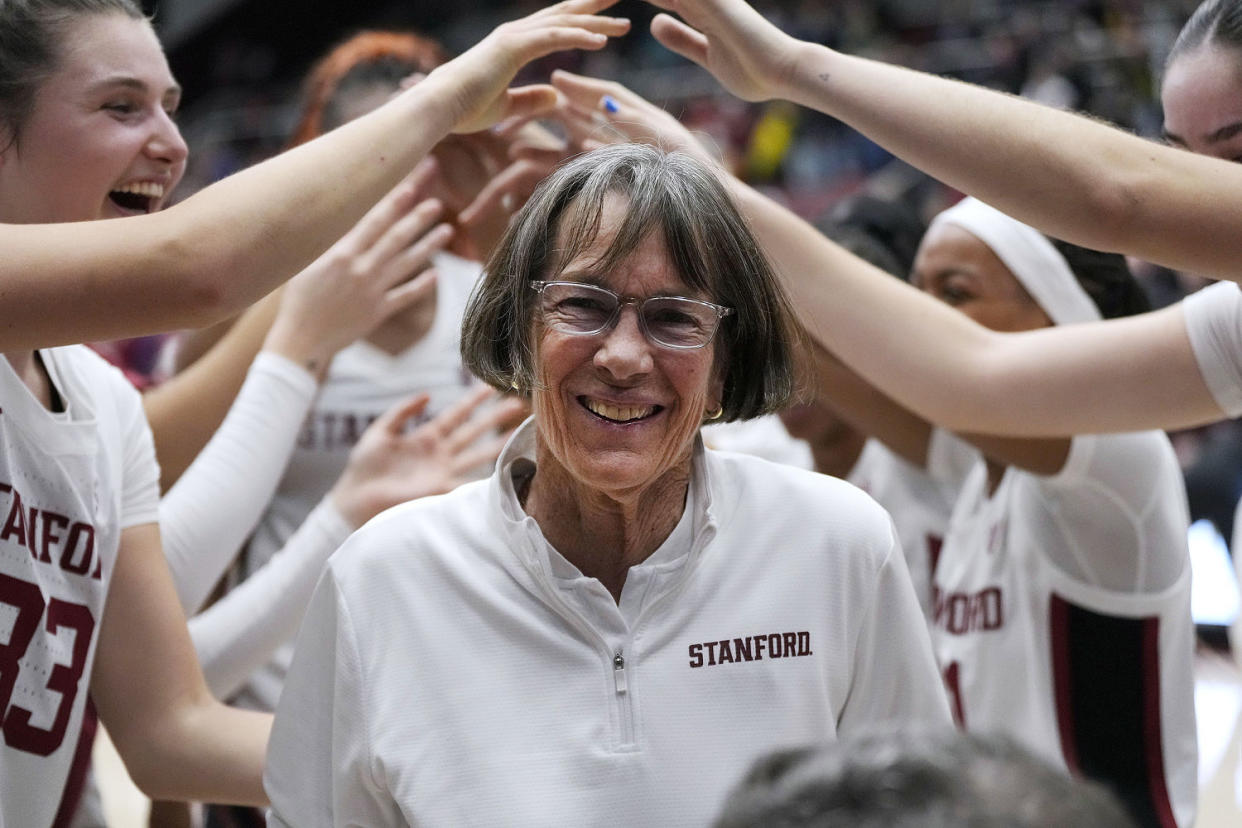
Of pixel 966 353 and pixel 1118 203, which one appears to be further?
pixel 966 353

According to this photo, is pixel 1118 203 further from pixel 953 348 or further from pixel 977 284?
pixel 977 284

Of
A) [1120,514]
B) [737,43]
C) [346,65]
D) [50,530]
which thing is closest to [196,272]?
[50,530]

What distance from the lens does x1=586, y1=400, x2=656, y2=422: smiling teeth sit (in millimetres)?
1758

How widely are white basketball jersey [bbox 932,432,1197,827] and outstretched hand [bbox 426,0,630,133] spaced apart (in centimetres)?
114

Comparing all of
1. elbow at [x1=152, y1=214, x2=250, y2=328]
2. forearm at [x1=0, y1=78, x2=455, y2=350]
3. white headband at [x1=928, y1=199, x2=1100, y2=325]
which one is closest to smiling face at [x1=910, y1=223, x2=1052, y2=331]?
white headband at [x1=928, y1=199, x2=1100, y2=325]

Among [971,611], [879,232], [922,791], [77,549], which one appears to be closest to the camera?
[922,791]

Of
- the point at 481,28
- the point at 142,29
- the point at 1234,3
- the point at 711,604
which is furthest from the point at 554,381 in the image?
the point at 481,28

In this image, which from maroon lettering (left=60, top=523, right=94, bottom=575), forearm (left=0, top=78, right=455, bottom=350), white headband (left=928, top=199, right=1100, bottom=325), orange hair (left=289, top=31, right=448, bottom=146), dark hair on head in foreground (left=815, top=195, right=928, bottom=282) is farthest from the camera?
dark hair on head in foreground (left=815, top=195, right=928, bottom=282)

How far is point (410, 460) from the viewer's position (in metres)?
2.66

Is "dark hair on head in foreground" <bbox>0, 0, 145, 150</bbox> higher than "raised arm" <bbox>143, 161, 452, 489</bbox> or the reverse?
higher

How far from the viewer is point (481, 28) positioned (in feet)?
53.6

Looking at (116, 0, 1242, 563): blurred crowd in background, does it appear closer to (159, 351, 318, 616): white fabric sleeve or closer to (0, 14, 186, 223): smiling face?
(159, 351, 318, 616): white fabric sleeve

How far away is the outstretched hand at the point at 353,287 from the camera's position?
268 centimetres

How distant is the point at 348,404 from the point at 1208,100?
1.89 meters
